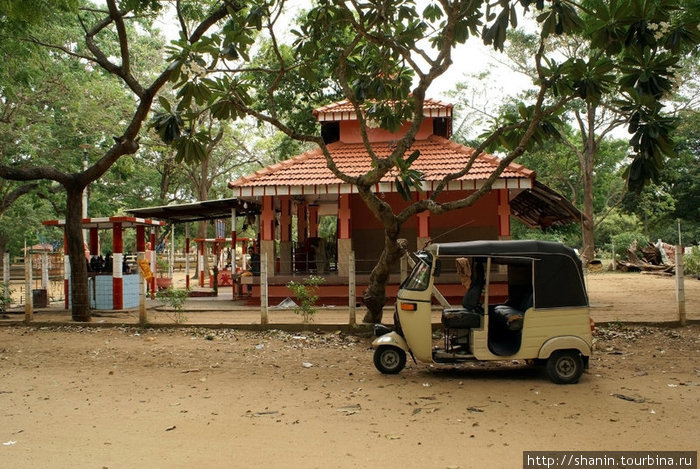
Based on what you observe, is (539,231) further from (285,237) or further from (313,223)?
(285,237)

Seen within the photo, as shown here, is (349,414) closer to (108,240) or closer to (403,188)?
(403,188)

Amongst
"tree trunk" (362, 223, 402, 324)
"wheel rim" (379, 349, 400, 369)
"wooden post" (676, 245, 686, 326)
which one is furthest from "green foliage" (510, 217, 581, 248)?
"wheel rim" (379, 349, 400, 369)

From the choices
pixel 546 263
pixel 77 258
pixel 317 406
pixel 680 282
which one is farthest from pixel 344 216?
pixel 317 406

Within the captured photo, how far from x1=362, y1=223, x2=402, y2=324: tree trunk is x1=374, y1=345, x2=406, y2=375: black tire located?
2298 millimetres

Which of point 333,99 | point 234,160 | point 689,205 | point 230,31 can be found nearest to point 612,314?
point 230,31

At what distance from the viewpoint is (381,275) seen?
30.6 feet

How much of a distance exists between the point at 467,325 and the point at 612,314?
23.5 feet

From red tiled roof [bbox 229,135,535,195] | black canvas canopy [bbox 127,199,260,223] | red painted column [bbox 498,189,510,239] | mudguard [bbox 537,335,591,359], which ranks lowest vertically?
mudguard [bbox 537,335,591,359]

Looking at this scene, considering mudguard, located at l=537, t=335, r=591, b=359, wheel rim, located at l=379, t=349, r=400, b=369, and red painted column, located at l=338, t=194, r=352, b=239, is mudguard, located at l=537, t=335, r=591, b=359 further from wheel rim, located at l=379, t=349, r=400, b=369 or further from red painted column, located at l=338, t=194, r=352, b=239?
red painted column, located at l=338, t=194, r=352, b=239

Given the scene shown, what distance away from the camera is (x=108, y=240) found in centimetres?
4569

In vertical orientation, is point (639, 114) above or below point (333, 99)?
below

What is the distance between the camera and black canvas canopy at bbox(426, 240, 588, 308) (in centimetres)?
657

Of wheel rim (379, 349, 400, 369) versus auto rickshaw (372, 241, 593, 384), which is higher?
auto rickshaw (372, 241, 593, 384)

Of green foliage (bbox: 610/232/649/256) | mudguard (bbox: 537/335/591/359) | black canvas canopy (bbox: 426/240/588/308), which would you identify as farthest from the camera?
green foliage (bbox: 610/232/649/256)
